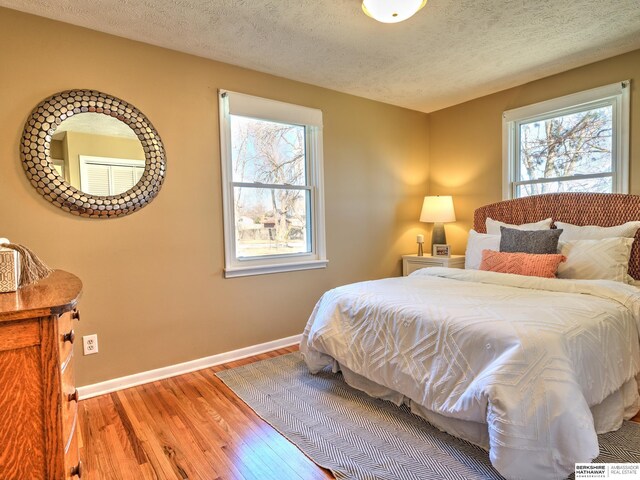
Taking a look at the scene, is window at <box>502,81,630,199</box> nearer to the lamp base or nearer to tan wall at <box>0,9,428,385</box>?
the lamp base

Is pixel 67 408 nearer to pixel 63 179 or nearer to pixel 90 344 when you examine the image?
pixel 90 344

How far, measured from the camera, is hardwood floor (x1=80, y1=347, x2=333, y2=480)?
1.65 metres

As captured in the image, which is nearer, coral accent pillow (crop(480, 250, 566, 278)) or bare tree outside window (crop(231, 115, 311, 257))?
coral accent pillow (crop(480, 250, 566, 278))

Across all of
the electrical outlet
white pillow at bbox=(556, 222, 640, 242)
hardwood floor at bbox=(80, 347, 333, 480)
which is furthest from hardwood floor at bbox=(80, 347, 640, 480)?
white pillow at bbox=(556, 222, 640, 242)

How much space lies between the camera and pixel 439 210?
3920mm

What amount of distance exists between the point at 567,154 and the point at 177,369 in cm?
Result: 383

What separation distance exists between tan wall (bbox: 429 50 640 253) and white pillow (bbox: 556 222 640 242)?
17.3 inches

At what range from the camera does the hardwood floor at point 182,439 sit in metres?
1.65

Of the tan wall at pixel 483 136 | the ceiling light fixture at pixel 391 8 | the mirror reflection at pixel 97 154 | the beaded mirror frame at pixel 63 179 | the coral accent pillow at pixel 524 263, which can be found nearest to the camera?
the ceiling light fixture at pixel 391 8

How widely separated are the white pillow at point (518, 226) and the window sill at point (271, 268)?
1.58 m

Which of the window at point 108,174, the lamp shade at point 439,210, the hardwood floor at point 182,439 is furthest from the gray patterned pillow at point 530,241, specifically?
the window at point 108,174

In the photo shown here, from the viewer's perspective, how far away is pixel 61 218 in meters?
2.30

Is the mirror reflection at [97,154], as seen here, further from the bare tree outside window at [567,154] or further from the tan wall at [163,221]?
the bare tree outside window at [567,154]

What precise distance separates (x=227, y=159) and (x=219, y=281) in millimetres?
994
